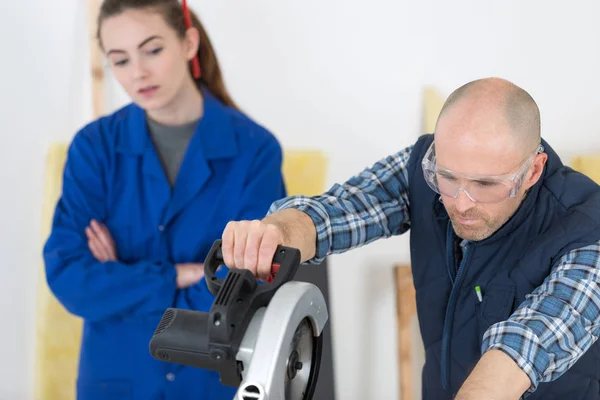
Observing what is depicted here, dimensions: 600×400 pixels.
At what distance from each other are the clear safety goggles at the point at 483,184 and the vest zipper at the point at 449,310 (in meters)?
0.16

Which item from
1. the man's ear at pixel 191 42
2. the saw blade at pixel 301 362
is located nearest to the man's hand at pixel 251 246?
the saw blade at pixel 301 362

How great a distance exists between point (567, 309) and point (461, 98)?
0.43 metres

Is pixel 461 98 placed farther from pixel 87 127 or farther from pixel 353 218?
pixel 87 127

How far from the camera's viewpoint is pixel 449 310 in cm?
151

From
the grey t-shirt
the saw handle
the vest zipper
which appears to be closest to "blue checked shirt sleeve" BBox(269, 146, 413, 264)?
the vest zipper

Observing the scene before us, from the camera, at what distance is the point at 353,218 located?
1556 millimetres

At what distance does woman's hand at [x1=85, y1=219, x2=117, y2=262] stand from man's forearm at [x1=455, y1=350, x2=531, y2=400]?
1306 mm

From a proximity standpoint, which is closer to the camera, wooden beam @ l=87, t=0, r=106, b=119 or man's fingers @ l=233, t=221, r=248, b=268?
man's fingers @ l=233, t=221, r=248, b=268

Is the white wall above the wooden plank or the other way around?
above

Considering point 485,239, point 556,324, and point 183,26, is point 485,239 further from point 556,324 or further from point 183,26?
point 183,26

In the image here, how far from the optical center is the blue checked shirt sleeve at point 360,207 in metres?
1.51

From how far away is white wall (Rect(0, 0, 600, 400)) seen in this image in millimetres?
2338

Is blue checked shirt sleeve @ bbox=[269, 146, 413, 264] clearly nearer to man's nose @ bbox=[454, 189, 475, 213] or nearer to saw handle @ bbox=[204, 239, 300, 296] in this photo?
man's nose @ bbox=[454, 189, 475, 213]

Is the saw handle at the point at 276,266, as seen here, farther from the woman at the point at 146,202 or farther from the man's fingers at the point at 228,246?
the woman at the point at 146,202
